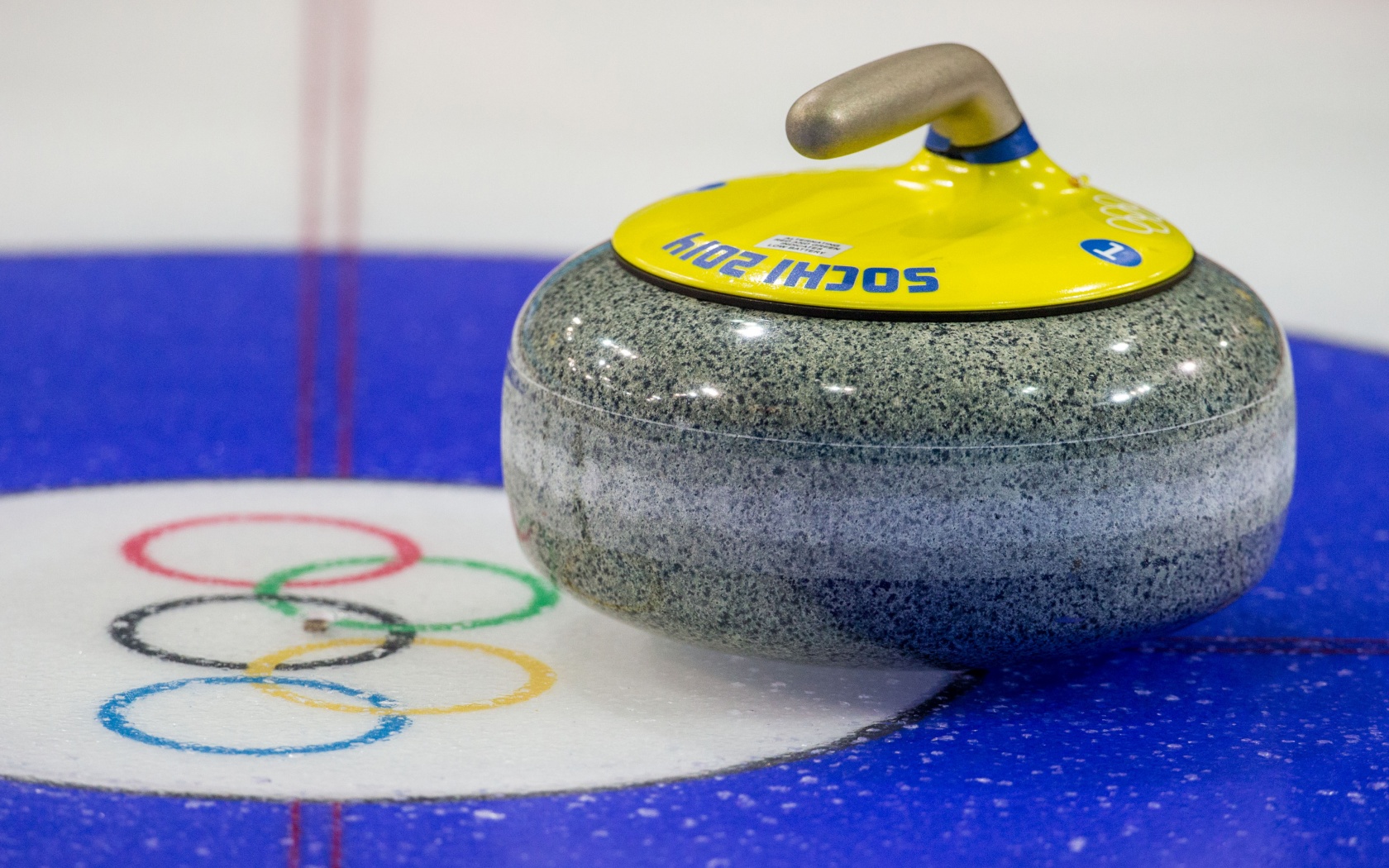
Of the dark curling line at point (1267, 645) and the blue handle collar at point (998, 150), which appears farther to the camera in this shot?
the dark curling line at point (1267, 645)

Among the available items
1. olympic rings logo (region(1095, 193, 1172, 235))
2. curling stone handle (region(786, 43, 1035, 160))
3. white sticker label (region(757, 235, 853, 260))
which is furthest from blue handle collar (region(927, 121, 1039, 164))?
white sticker label (region(757, 235, 853, 260))

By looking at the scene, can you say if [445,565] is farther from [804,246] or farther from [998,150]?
[998,150]

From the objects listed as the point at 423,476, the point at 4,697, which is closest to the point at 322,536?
the point at 423,476

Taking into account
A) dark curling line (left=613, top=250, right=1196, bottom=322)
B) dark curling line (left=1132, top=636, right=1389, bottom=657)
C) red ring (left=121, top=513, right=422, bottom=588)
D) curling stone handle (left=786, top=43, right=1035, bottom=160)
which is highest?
curling stone handle (left=786, top=43, right=1035, bottom=160)

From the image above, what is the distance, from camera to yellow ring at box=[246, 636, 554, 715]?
7.16 feet

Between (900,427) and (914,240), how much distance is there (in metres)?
0.28

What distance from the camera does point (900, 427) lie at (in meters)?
1.96

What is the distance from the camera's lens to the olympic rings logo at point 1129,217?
226 centimetres

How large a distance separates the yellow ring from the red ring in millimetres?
227

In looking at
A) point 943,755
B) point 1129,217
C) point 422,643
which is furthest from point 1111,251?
point 422,643

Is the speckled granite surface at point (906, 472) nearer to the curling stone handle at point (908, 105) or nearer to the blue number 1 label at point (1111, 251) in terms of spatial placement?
the blue number 1 label at point (1111, 251)

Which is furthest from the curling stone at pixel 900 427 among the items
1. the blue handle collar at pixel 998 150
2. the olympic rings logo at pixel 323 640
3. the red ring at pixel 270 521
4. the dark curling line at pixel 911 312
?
the red ring at pixel 270 521

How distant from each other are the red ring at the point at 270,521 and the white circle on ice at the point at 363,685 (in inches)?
0.7

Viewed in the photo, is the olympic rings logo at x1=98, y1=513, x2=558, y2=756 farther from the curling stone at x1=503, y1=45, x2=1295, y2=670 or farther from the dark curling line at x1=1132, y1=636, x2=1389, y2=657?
the dark curling line at x1=1132, y1=636, x2=1389, y2=657
